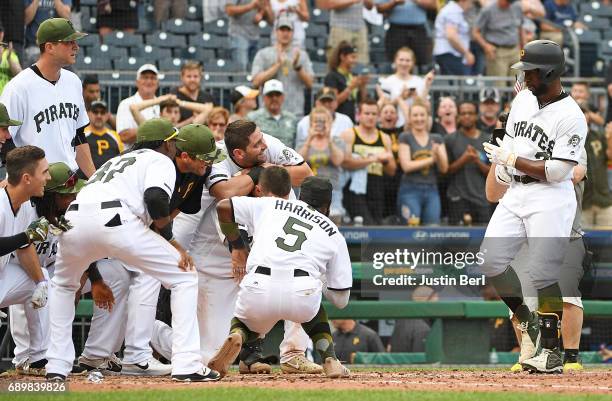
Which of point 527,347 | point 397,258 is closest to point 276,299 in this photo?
point 527,347

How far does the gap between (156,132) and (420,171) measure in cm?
572

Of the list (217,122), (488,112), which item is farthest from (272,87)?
(488,112)

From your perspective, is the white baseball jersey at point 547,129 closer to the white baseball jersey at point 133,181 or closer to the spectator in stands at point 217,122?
the white baseball jersey at point 133,181

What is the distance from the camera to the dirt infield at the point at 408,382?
22.7ft

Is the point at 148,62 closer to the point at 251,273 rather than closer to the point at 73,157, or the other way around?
the point at 73,157

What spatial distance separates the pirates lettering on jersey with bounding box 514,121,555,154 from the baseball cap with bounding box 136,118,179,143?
2339mm

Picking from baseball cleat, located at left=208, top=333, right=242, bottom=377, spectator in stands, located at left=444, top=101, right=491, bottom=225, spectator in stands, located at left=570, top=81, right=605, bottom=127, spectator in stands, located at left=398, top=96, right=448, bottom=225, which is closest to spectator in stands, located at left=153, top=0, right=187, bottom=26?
spectator in stands, located at left=398, top=96, right=448, bottom=225

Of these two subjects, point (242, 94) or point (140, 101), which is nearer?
point (140, 101)

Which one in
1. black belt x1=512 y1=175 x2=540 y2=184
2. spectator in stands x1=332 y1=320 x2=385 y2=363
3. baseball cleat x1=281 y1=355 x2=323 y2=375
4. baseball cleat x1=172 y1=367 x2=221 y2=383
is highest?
black belt x1=512 y1=175 x2=540 y2=184

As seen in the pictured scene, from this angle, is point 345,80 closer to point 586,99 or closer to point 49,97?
point 586,99

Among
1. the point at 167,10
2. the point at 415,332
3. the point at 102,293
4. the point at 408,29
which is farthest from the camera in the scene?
the point at 408,29

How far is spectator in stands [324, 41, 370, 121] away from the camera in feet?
44.9

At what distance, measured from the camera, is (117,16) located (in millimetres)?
14914

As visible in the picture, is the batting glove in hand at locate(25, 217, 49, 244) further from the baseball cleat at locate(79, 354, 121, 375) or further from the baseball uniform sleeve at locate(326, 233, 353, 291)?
the baseball uniform sleeve at locate(326, 233, 353, 291)
